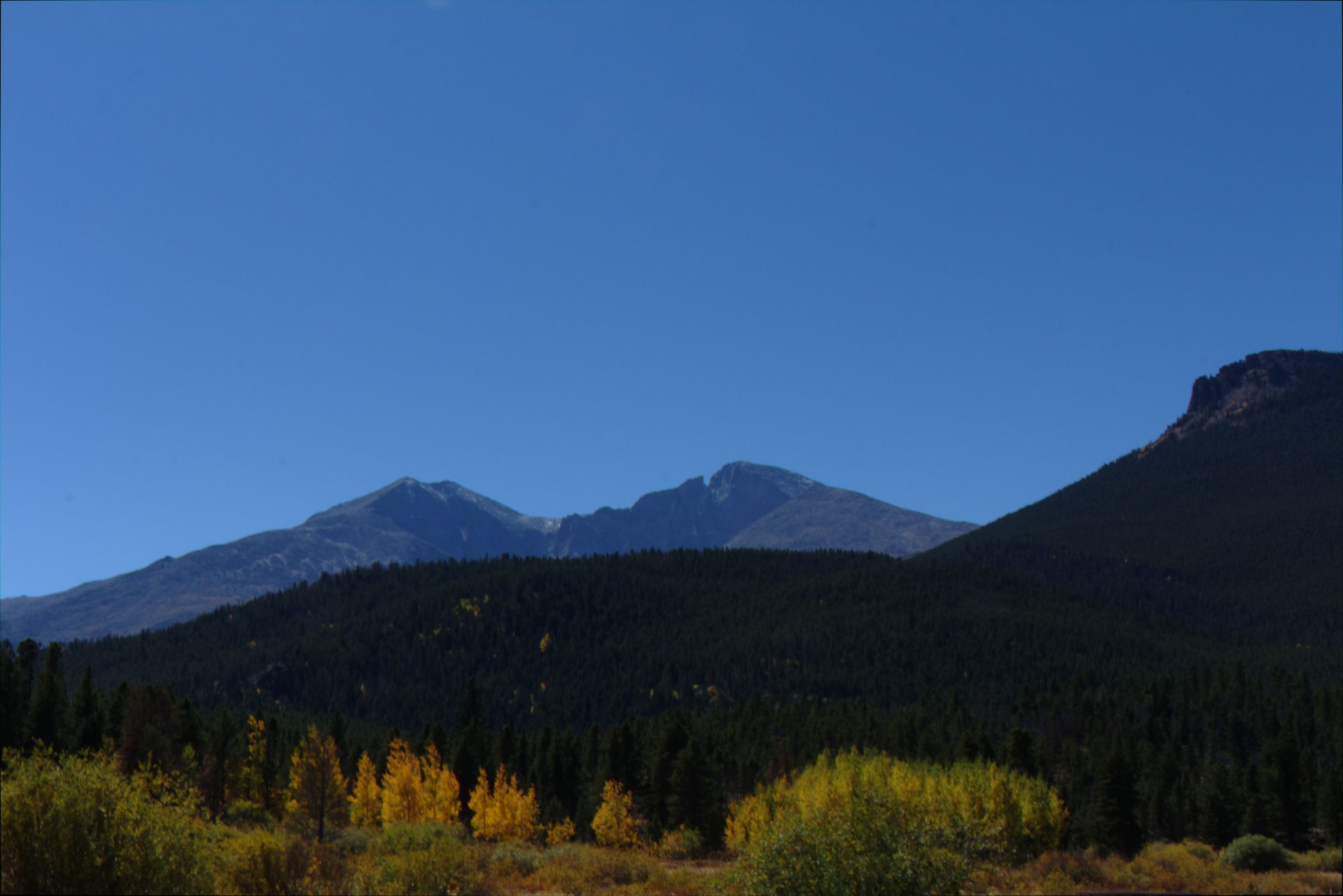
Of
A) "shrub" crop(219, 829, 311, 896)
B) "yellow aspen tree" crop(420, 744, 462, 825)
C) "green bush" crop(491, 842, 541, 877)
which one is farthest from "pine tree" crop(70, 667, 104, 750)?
"shrub" crop(219, 829, 311, 896)

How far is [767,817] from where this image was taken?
258 ft

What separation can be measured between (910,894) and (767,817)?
149 feet

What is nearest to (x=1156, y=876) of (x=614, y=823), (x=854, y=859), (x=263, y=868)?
(x=614, y=823)

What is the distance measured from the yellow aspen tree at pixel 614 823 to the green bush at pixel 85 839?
61004 millimetres

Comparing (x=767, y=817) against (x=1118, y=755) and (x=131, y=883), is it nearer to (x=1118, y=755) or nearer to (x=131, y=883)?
(x=1118, y=755)

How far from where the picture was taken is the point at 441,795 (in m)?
95.8

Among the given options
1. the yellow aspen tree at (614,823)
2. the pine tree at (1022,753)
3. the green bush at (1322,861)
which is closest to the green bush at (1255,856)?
the green bush at (1322,861)

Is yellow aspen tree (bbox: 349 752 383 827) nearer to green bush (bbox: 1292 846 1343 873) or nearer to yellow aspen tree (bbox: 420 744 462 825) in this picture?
yellow aspen tree (bbox: 420 744 462 825)

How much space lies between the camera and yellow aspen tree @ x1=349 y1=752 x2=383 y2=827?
336 feet

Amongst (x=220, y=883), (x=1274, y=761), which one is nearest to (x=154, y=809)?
(x=220, y=883)

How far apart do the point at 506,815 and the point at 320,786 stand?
15641 millimetres

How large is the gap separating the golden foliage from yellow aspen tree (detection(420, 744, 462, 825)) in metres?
3.22

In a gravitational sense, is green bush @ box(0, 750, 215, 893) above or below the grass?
above

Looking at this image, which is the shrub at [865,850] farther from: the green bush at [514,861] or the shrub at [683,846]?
the shrub at [683,846]
